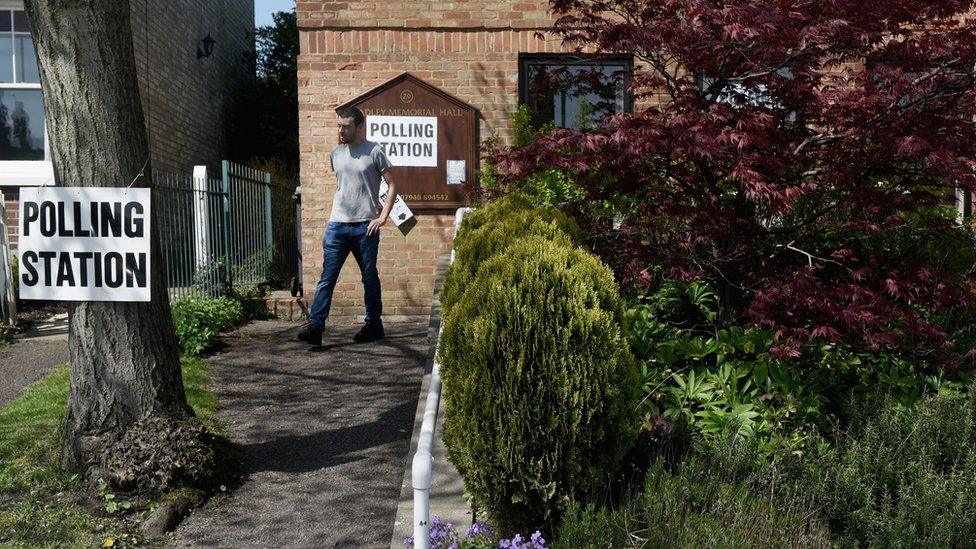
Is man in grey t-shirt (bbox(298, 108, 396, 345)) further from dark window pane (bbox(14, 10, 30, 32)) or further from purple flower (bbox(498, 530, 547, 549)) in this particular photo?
dark window pane (bbox(14, 10, 30, 32))

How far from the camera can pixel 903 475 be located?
164 inches

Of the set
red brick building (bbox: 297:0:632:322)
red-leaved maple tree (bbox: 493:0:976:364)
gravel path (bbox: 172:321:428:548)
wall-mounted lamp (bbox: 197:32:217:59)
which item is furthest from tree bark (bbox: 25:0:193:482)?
wall-mounted lamp (bbox: 197:32:217:59)

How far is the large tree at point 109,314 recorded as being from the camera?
4516 mm

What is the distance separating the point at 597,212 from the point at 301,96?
5.04 metres

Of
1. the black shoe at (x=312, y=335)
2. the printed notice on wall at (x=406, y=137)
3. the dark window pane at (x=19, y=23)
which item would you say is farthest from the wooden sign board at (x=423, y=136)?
the dark window pane at (x=19, y=23)

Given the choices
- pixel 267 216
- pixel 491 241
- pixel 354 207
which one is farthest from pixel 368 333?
pixel 267 216

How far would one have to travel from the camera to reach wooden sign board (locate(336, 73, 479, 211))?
9.70 m

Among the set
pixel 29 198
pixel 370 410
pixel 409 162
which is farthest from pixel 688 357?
pixel 409 162

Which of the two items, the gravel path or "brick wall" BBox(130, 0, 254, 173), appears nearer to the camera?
the gravel path

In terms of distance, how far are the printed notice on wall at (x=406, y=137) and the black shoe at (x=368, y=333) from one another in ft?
7.15

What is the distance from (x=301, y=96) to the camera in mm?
9719

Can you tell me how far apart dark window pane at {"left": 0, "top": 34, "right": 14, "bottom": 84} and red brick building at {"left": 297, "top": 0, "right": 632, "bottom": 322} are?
420cm

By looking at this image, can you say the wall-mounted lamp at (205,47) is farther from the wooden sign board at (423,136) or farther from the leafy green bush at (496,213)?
the leafy green bush at (496,213)

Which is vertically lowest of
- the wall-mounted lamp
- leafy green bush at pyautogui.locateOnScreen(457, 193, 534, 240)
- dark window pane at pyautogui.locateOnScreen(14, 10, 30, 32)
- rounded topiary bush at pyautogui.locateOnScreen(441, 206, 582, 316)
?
rounded topiary bush at pyautogui.locateOnScreen(441, 206, 582, 316)
